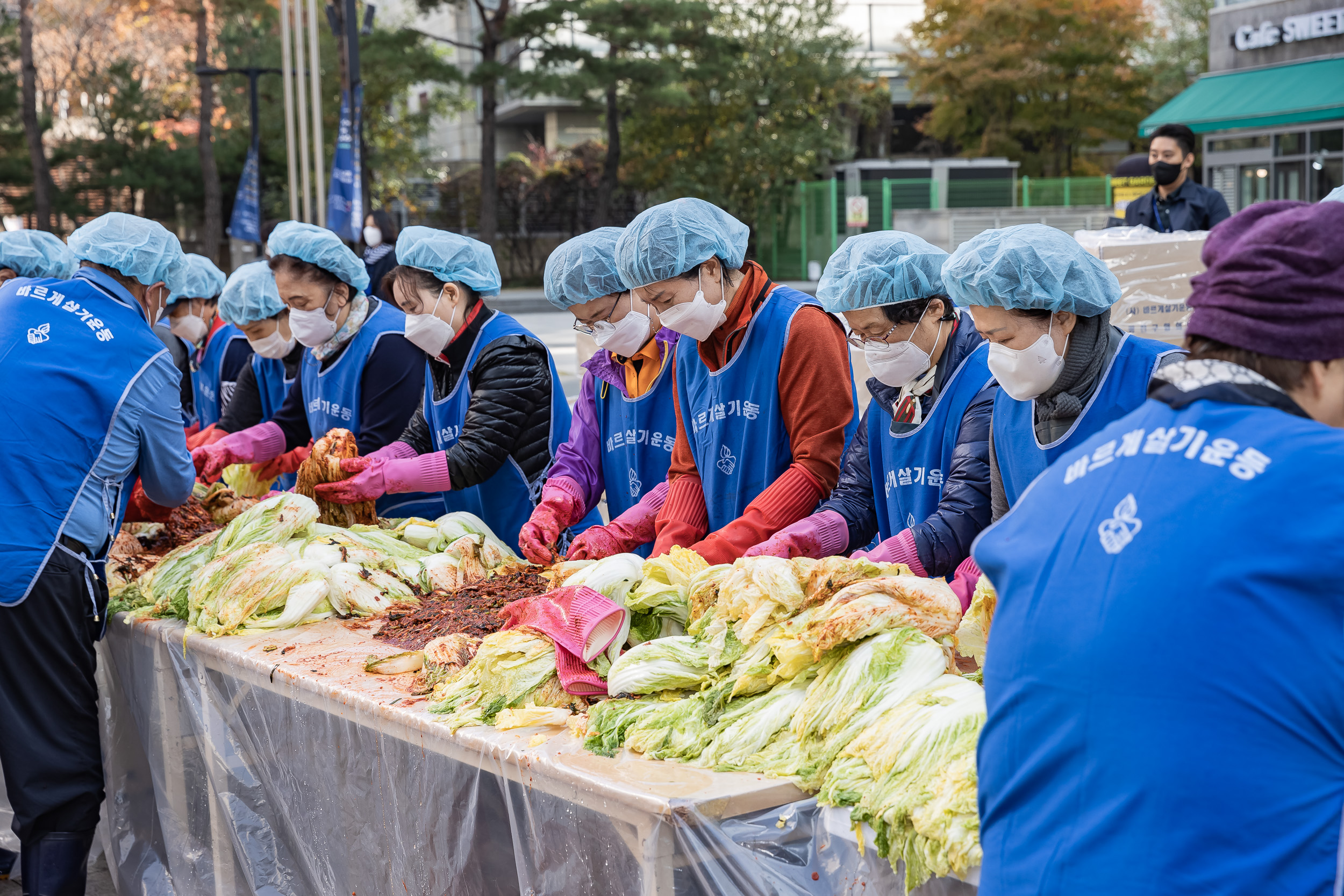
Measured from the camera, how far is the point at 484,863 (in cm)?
289

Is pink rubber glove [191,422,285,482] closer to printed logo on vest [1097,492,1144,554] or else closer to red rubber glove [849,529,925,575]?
red rubber glove [849,529,925,575]

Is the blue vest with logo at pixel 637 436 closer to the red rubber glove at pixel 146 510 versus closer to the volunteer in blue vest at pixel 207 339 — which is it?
the red rubber glove at pixel 146 510

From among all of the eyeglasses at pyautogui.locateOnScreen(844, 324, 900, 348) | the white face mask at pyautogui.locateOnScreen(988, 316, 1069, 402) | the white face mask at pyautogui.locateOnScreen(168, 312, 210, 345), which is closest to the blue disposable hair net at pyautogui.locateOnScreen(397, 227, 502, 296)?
the eyeglasses at pyautogui.locateOnScreen(844, 324, 900, 348)

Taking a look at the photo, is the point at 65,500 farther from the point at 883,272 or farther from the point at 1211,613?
the point at 1211,613

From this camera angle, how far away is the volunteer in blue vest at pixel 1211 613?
1326mm

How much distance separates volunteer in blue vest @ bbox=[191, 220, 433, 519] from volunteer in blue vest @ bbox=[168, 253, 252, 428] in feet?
4.22

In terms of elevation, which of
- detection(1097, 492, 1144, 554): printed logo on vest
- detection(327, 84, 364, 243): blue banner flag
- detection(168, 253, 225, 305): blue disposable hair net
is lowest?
detection(1097, 492, 1144, 554): printed logo on vest

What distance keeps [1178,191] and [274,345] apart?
5.16m

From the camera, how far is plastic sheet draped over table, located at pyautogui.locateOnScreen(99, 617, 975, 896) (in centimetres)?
227

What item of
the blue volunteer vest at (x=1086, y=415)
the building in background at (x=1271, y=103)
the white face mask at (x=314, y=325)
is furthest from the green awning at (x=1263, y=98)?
the blue volunteer vest at (x=1086, y=415)

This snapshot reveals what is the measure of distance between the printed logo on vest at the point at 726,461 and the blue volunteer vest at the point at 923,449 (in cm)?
52

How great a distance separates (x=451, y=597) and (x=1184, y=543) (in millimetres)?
2850

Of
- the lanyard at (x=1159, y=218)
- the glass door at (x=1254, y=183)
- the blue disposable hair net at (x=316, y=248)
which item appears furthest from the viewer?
the glass door at (x=1254, y=183)

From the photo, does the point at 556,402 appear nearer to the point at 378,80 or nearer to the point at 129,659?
the point at 129,659
